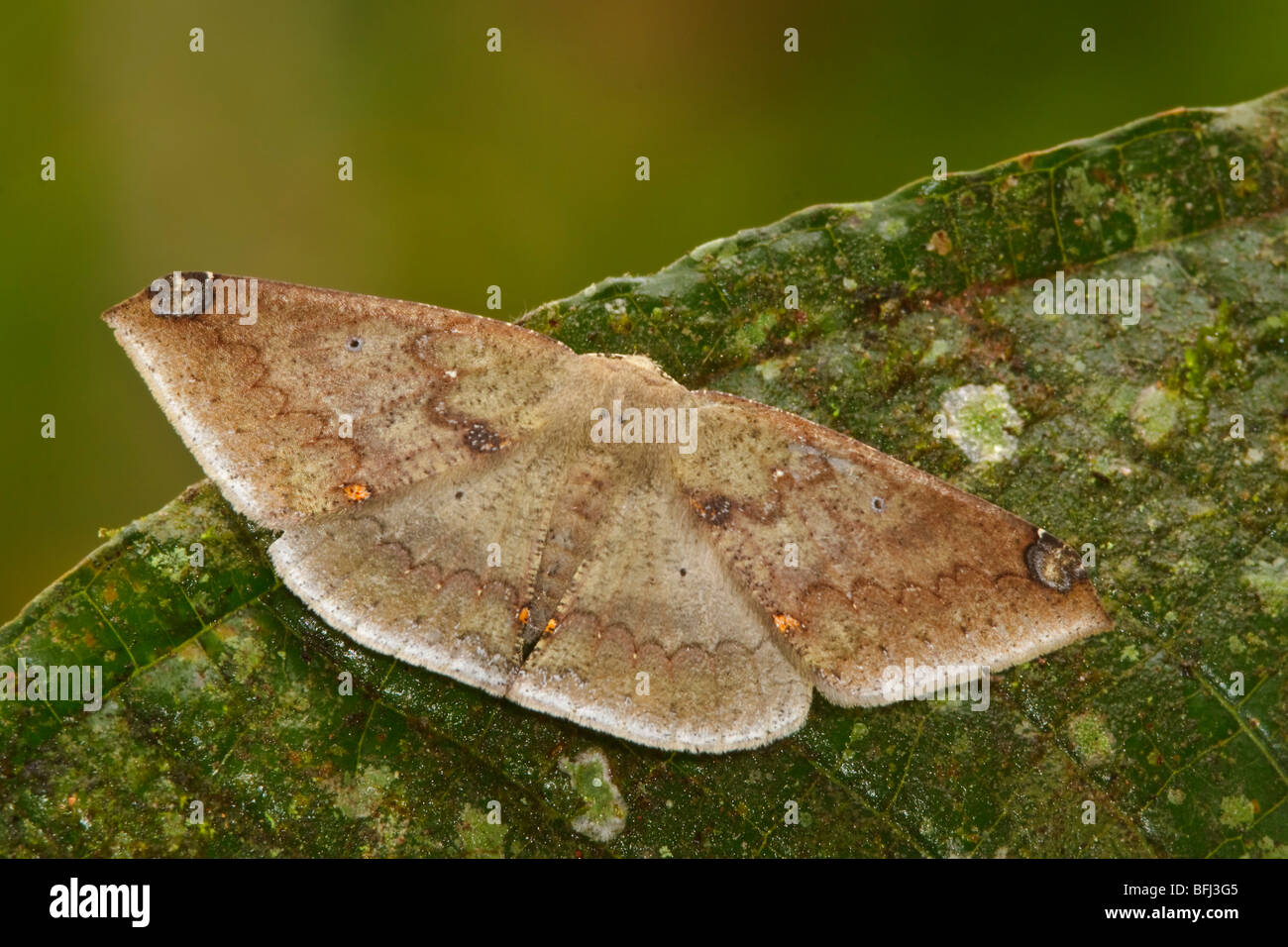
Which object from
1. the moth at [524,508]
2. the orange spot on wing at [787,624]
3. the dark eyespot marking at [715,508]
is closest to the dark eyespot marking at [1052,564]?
the moth at [524,508]

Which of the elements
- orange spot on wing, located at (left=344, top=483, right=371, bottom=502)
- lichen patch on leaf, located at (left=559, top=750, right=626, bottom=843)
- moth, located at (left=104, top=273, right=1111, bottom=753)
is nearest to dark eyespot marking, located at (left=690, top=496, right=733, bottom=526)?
moth, located at (left=104, top=273, right=1111, bottom=753)

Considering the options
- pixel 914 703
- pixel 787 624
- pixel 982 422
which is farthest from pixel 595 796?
pixel 982 422

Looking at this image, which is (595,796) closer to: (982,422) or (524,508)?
(524,508)

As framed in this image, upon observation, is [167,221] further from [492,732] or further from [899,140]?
[899,140]

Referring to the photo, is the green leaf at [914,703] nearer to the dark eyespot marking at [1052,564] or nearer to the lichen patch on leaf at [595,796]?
the lichen patch on leaf at [595,796]

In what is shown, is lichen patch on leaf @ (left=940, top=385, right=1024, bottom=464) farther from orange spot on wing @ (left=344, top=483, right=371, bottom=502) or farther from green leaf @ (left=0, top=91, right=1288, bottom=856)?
orange spot on wing @ (left=344, top=483, right=371, bottom=502)

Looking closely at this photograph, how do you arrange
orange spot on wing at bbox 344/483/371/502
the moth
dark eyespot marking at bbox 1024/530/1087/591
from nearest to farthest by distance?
dark eyespot marking at bbox 1024/530/1087/591
the moth
orange spot on wing at bbox 344/483/371/502
